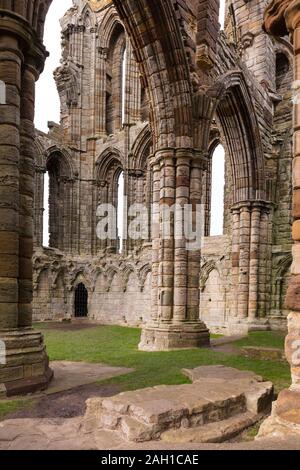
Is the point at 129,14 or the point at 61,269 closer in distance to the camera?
the point at 129,14

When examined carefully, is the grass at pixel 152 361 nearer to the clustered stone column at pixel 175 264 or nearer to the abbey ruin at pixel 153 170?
the clustered stone column at pixel 175 264

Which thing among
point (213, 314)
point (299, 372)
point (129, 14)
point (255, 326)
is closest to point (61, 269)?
point (213, 314)

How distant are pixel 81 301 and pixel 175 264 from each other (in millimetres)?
11637

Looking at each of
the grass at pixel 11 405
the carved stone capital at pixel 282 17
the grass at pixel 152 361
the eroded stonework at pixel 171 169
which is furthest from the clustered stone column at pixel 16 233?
the eroded stonework at pixel 171 169

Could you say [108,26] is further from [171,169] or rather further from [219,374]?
[219,374]

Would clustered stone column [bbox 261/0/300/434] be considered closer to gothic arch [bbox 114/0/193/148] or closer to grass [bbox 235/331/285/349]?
gothic arch [bbox 114/0/193/148]

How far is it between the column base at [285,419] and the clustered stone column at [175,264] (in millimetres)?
6188

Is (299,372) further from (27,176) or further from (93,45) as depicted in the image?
(93,45)

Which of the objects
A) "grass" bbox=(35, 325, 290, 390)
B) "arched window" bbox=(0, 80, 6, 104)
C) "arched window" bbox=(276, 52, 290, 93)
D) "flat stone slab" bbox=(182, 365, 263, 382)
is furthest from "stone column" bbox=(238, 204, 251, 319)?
"arched window" bbox=(0, 80, 6, 104)

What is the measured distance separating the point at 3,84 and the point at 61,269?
15.1 m

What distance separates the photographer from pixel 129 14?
9.49m

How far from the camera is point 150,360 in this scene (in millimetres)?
7566

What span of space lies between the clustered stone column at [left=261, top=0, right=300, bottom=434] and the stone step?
448 mm

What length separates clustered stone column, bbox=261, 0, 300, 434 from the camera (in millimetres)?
3119
